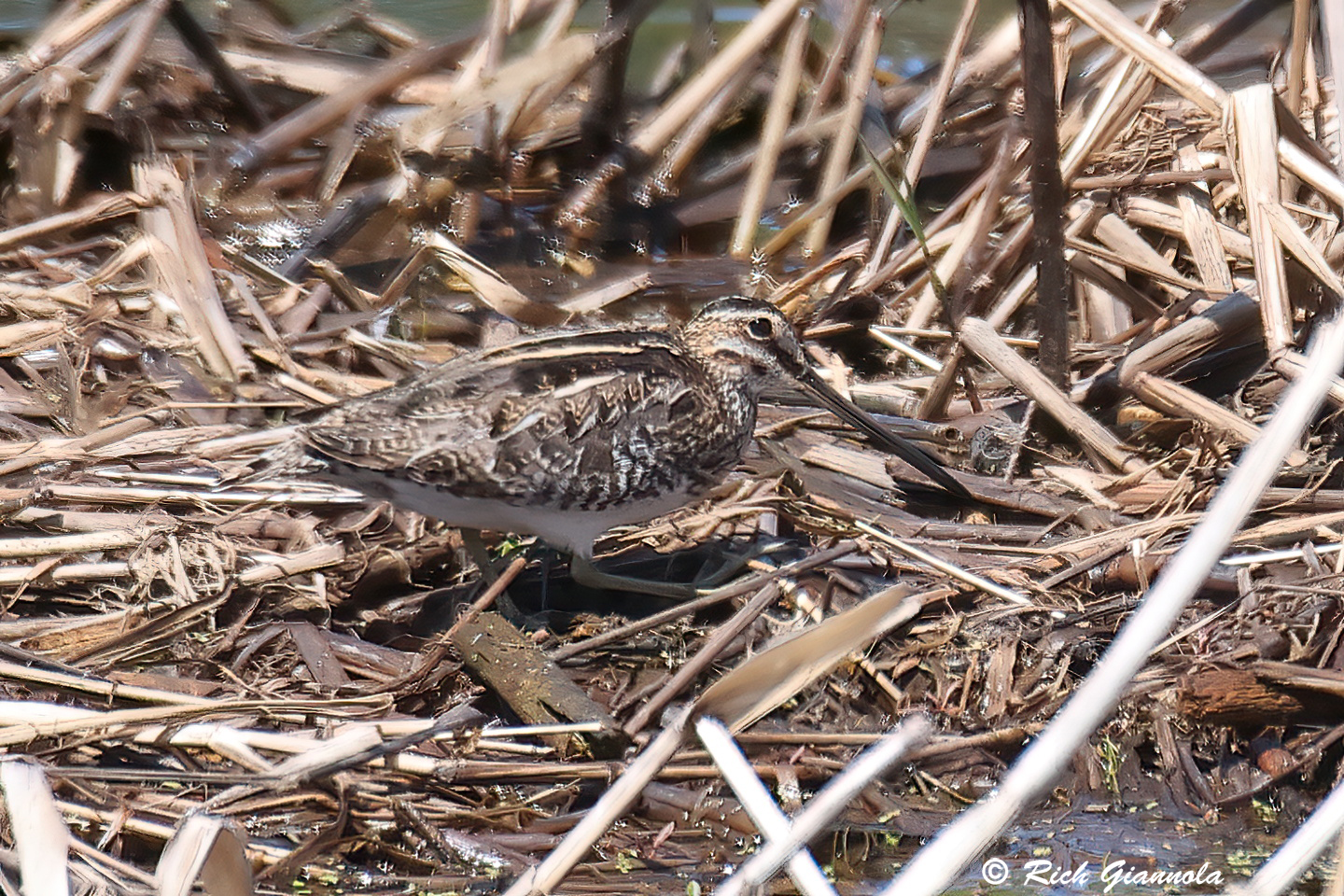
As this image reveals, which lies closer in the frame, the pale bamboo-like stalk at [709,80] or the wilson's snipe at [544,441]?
the wilson's snipe at [544,441]

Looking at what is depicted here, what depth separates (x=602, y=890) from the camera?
293 cm

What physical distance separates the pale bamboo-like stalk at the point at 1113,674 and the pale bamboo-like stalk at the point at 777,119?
145 inches

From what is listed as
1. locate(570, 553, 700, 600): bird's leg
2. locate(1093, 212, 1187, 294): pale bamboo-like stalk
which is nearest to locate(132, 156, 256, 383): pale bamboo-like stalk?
locate(570, 553, 700, 600): bird's leg

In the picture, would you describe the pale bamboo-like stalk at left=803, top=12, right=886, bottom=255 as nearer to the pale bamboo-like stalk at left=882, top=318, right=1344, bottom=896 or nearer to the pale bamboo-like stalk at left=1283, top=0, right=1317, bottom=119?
the pale bamboo-like stalk at left=1283, top=0, right=1317, bottom=119

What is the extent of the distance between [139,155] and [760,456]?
2706mm

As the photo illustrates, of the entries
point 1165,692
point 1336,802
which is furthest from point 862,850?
→ point 1336,802

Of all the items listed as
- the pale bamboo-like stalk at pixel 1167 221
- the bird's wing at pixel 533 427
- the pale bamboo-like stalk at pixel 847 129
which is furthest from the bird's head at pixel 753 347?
the pale bamboo-like stalk at pixel 1167 221

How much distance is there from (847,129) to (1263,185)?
6.64ft

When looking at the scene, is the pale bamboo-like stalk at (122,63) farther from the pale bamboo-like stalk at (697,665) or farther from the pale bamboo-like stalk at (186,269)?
the pale bamboo-like stalk at (697,665)

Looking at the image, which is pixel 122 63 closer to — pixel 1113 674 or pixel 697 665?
pixel 697 665

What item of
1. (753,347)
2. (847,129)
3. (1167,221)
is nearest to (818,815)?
(753,347)

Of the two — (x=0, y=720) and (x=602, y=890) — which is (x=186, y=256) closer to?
(x=0, y=720)

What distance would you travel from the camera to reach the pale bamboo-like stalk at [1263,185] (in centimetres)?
347

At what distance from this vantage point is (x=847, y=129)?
529 centimetres
